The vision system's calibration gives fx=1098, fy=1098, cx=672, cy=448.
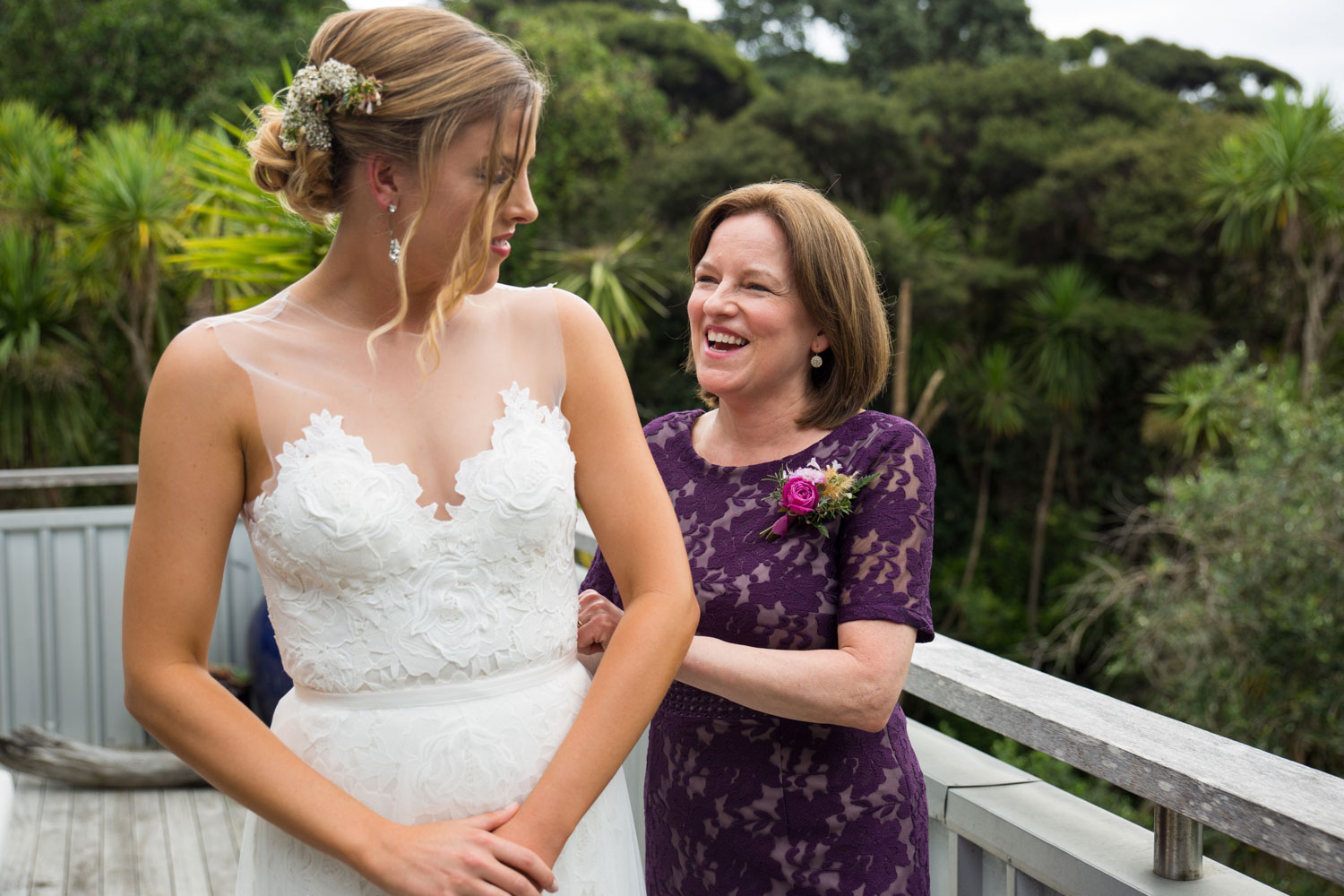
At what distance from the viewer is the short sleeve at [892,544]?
4.75ft

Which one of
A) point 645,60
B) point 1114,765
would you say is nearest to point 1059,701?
point 1114,765

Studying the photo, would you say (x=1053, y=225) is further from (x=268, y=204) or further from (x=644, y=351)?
(x=268, y=204)

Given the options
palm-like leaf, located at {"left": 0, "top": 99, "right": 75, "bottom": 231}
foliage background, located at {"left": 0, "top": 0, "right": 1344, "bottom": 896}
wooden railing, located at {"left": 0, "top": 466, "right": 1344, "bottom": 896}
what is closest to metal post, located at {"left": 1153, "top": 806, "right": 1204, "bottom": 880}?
wooden railing, located at {"left": 0, "top": 466, "right": 1344, "bottom": 896}

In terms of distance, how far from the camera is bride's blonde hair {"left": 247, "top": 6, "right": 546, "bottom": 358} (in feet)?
3.74

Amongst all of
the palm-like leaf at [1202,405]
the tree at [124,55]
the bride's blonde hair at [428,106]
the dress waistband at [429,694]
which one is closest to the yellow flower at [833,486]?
the dress waistband at [429,694]

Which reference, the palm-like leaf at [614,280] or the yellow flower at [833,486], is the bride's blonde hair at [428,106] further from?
the palm-like leaf at [614,280]

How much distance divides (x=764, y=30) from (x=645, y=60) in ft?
21.8

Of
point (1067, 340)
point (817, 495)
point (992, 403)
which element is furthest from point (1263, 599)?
point (1067, 340)

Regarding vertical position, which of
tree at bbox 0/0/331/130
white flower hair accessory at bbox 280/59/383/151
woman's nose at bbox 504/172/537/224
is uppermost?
tree at bbox 0/0/331/130

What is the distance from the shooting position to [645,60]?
1725cm

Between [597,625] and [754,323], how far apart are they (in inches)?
21.1

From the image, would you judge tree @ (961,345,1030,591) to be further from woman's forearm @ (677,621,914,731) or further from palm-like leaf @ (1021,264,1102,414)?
woman's forearm @ (677,621,914,731)

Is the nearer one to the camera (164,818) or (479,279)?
(479,279)

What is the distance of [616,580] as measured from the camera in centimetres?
130
